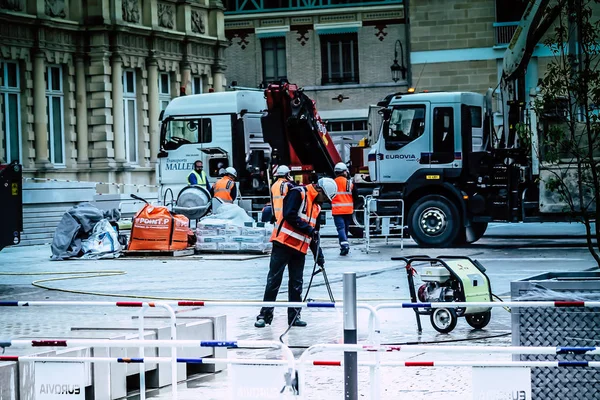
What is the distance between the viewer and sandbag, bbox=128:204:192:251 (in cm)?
2517

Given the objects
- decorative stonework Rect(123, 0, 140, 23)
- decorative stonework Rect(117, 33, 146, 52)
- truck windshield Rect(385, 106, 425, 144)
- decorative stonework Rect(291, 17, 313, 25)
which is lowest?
truck windshield Rect(385, 106, 425, 144)

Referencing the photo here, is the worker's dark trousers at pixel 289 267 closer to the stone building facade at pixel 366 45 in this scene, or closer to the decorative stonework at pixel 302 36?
the stone building facade at pixel 366 45

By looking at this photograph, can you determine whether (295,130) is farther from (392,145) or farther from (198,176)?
(392,145)

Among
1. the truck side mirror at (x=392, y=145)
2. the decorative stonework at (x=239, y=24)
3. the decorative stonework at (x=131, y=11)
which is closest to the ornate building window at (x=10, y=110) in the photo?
the decorative stonework at (x=131, y=11)

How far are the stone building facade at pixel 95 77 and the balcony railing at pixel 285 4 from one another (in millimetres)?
5547

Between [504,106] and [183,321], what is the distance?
17.3 metres

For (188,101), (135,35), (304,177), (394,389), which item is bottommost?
(394,389)

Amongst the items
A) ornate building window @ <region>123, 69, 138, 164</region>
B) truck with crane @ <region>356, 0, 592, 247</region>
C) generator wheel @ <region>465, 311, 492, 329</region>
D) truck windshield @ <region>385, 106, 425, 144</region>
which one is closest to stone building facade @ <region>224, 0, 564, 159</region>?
ornate building window @ <region>123, 69, 138, 164</region>

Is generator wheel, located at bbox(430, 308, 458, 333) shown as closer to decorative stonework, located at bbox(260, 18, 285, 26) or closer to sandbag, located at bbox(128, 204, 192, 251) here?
sandbag, located at bbox(128, 204, 192, 251)

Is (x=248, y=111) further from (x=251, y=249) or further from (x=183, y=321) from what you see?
(x=183, y=321)

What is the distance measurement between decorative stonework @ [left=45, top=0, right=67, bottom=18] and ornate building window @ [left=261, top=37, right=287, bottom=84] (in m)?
13.5

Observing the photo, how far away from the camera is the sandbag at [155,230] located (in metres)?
25.2

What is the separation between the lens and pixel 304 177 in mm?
30469

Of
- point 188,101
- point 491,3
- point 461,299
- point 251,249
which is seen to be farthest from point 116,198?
point 461,299
